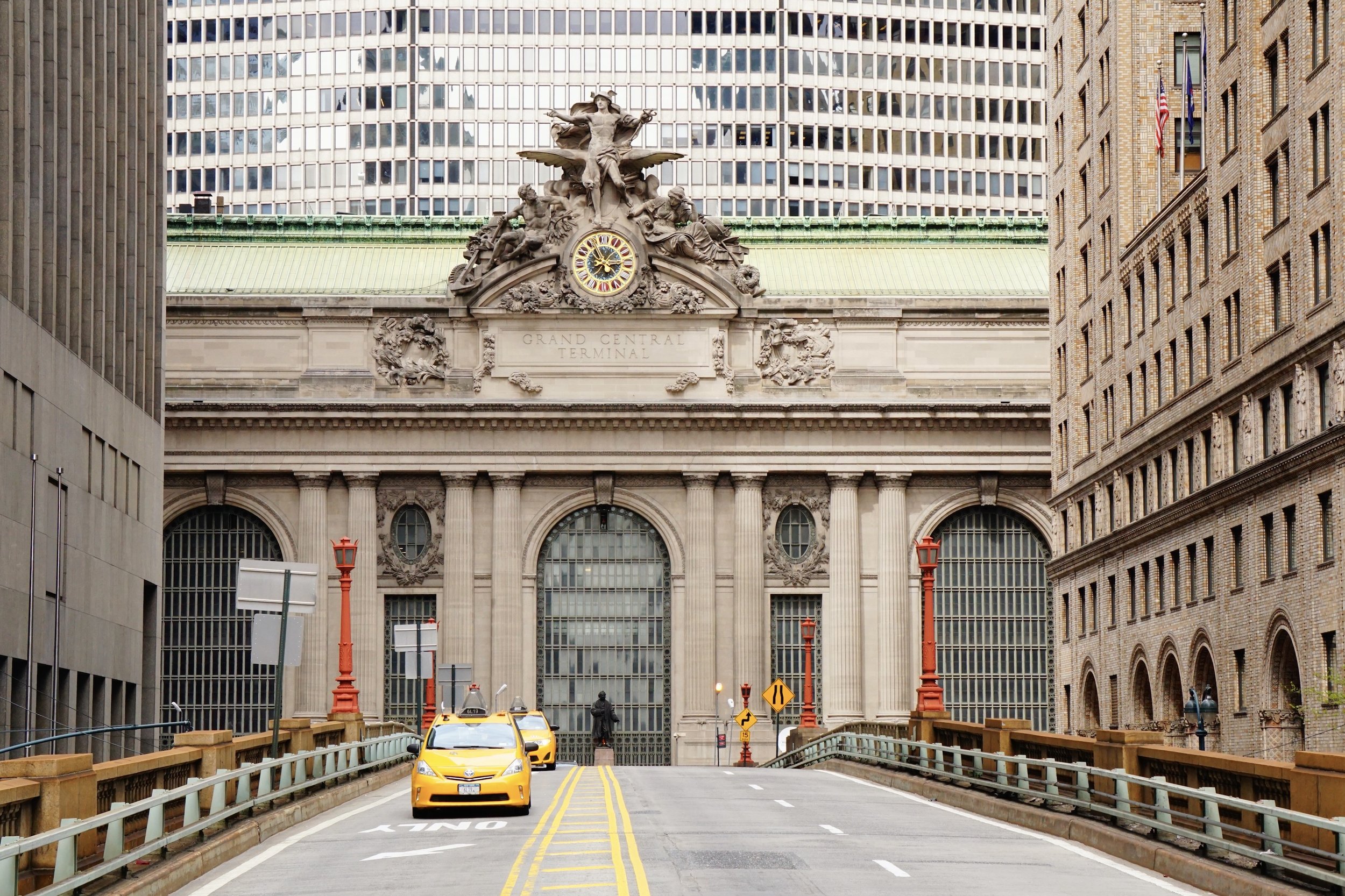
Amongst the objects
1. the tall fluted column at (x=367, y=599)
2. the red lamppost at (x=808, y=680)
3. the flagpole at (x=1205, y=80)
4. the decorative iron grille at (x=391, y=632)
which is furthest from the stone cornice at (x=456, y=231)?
the flagpole at (x=1205, y=80)

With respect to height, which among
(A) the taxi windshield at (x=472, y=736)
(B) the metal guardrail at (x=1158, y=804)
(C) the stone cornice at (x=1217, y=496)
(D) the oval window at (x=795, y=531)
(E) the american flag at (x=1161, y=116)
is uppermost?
(E) the american flag at (x=1161, y=116)

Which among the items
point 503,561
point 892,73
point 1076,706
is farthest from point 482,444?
point 892,73

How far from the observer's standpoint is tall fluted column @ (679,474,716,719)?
8394 cm

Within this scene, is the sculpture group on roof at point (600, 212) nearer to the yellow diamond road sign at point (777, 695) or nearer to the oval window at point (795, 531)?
the oval window at point (795, 531)

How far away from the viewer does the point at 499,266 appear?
84.7 meters

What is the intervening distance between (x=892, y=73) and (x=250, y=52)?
41465 mm

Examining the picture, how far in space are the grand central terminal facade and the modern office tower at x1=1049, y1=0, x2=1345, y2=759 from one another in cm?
793

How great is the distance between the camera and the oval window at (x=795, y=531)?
8588cm

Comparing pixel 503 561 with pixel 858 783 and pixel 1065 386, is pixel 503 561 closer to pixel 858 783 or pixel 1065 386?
pixel 1065 386

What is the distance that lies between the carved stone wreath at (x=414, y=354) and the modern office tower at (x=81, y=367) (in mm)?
17789

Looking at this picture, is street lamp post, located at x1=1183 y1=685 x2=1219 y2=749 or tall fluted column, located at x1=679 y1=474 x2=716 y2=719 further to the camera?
tall fluted column, located at x1=679 y1=474 x2=716 y2=719

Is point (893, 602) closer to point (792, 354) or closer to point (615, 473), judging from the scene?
point (792, 354)

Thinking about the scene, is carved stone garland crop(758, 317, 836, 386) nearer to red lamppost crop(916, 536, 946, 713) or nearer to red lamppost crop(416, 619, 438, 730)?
red lamppost crop(416, 619, 438, 730)

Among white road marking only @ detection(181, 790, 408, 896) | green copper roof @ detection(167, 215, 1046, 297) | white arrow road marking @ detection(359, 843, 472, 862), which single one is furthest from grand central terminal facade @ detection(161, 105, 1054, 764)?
white arrow road marking @ detection(359, 843, 472, 862)
